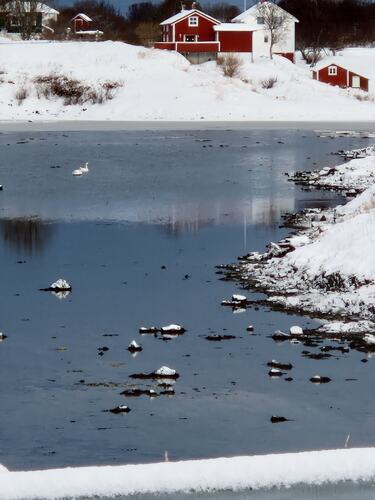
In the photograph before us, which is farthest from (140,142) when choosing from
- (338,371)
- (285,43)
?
(285,43)

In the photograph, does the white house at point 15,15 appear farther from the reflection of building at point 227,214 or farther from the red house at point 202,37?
the reflection of building at point 227,214

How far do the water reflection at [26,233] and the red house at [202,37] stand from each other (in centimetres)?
7282

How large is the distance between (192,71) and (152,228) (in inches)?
2399

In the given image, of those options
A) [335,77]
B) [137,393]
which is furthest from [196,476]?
[335,77]

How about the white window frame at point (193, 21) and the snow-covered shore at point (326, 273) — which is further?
the white window frame at point (193, 21)

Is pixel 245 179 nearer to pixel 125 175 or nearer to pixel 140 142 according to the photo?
pixel 125 175

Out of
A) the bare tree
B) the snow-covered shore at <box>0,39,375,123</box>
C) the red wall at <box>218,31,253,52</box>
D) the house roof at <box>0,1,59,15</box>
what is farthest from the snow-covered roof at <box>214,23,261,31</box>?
the house roof at <box>0,1,59,15</box>

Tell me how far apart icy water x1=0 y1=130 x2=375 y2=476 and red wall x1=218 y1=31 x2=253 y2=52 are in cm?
6810

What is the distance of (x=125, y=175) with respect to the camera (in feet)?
113

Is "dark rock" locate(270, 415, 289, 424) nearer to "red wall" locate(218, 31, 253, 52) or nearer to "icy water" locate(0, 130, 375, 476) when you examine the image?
"icy water" locate(0, 130, 375, 476)

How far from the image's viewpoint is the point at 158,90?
75.6 meters

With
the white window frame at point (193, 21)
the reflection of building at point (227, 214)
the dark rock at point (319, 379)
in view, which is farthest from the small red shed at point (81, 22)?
the dark rock at point (319, 379)

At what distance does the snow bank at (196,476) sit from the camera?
3932 mm

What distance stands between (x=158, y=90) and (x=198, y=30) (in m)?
23.5
